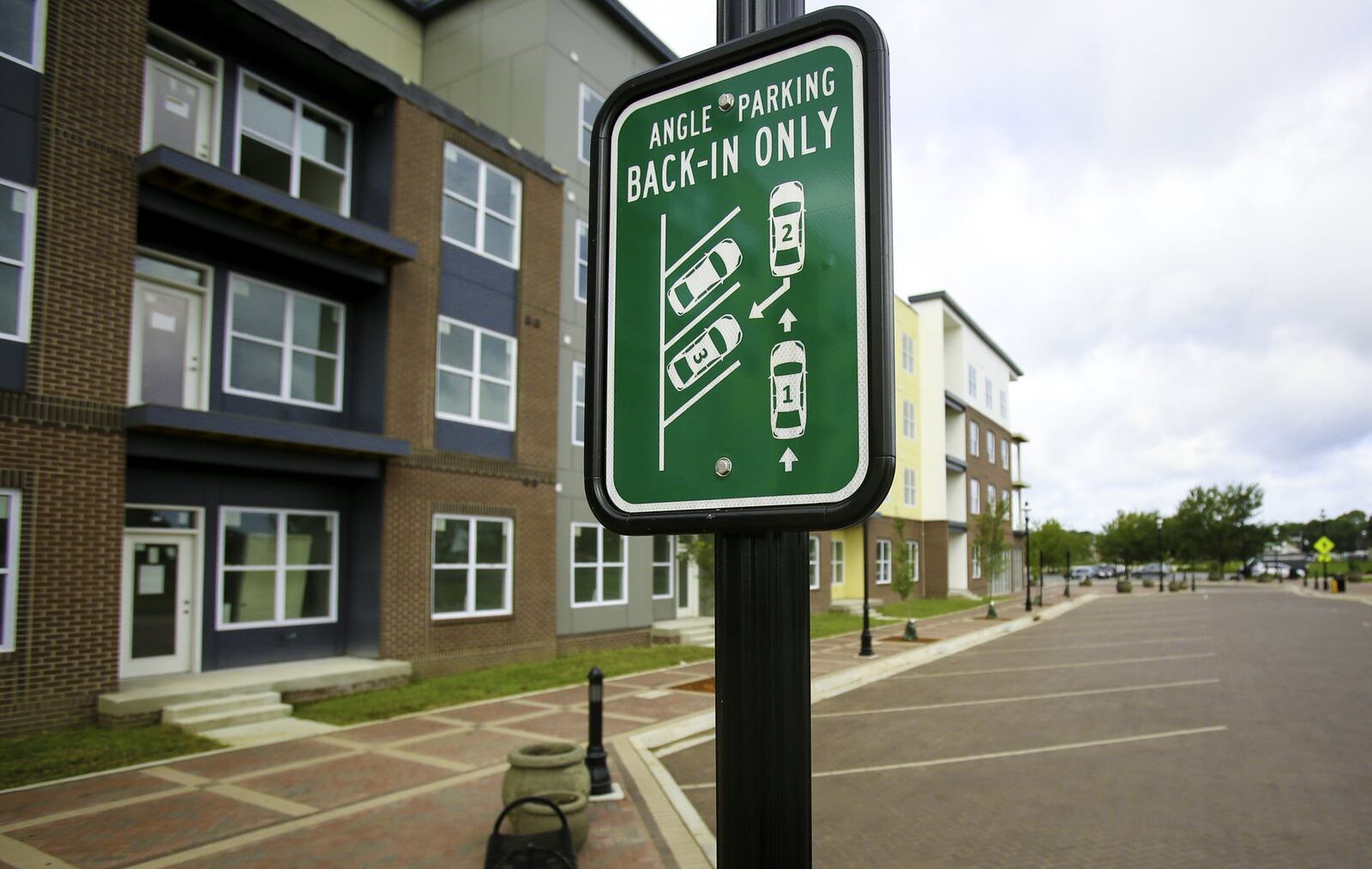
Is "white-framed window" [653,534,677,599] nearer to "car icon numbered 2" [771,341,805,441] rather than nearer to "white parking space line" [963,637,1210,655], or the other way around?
"white parking space line" [963,637,1210,655]

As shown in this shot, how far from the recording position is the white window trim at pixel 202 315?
13906 mm

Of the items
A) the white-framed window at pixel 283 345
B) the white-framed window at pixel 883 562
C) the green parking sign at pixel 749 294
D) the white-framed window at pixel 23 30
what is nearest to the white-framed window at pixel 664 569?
the white-framed window at pixel 283 345

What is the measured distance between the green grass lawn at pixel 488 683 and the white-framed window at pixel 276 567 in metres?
2.11

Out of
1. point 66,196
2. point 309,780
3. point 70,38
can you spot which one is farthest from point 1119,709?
point 70,38

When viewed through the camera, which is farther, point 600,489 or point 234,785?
point 234,785

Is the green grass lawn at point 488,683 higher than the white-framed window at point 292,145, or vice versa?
the white-framed window at point 292,145

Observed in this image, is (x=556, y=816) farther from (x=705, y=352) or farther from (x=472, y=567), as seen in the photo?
(x=472, y=567)

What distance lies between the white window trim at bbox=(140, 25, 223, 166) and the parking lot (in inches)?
481

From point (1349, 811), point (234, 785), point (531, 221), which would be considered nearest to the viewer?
point (1349, 811)

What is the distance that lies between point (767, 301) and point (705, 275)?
14 centimetres

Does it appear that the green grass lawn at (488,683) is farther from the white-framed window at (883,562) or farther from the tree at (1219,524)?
the tree at (1219,524)

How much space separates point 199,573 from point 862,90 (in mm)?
15265

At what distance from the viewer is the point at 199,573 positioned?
1434cm

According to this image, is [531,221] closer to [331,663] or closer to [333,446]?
[333,446]
